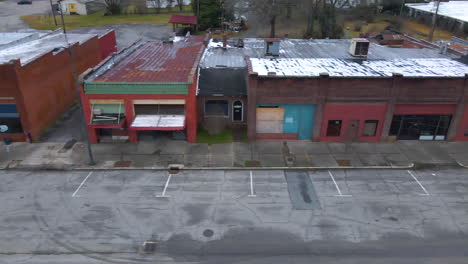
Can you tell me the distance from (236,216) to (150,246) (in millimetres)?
5133

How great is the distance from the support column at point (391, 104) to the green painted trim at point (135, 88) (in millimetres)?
16303

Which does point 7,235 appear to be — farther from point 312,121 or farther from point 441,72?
point 441,72

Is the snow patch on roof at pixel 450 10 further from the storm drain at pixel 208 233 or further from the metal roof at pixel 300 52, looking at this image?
the storm drain at pixel 208 233

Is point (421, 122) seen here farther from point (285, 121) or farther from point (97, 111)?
point (97, 111)

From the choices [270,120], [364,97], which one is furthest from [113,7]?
[364,97]

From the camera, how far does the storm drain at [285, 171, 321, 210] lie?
20969mm

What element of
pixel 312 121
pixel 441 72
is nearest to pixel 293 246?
pixel 312 121

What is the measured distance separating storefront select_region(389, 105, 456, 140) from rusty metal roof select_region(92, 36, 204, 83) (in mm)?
17774

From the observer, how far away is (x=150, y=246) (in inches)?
696

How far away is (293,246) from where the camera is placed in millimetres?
17719

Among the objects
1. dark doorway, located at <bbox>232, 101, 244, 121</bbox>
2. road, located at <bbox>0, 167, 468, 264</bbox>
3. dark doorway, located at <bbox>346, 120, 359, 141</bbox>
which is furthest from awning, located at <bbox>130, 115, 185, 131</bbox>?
dark doorway, located at <bbox>346, 120, 359, 141</bbox>

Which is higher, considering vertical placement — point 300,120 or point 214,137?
point 300,120

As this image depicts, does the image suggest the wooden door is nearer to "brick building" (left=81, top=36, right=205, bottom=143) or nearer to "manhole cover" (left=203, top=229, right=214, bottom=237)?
"brick building" (left=81, top=36, right=205, bottom=143)

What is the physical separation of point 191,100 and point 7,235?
49.1ft
